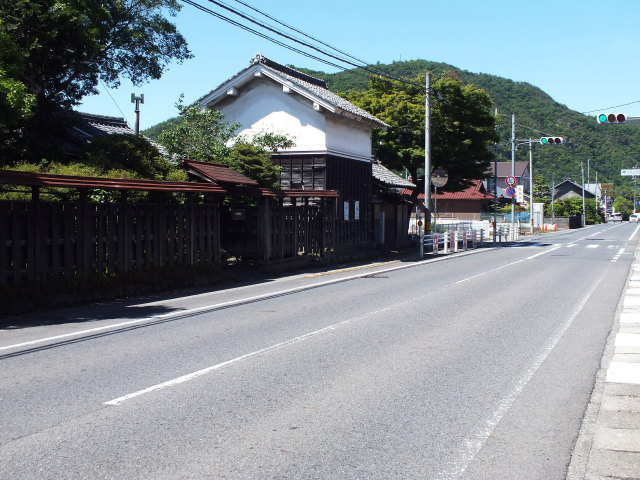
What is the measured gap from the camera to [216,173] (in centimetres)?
1786

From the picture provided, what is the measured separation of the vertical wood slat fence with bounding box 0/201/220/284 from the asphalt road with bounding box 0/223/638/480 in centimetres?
126

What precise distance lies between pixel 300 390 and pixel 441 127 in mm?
31776

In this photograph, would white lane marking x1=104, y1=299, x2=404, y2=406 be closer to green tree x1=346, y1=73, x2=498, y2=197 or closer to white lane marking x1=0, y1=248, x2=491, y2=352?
white lane marking x1=0, y1=248, x2=491, y2=352

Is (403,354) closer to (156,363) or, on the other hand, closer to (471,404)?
(471,404)

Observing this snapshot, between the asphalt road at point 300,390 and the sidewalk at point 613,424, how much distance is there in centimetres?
14

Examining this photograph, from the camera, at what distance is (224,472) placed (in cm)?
429

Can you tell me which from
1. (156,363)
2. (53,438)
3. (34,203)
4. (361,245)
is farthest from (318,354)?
(361,245)

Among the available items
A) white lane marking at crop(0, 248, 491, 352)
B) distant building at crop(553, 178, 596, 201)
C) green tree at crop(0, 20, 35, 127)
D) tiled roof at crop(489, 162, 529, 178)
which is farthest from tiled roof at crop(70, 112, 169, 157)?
distant building at crop(553, 178, 596, 201)

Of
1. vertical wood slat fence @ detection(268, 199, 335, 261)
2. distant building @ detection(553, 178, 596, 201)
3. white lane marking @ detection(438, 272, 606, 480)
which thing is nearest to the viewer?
white lane marking @ detection(438, 272, 606, 480)

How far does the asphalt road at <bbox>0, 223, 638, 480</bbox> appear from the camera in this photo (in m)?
4.55

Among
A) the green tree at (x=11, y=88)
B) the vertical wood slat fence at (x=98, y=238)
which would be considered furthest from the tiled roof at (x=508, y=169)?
the green tree at (x=11, y=88)

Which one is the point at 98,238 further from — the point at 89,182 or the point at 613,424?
the point at 613,424

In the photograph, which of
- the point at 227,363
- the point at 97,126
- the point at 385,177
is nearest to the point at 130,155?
the point at 97,126

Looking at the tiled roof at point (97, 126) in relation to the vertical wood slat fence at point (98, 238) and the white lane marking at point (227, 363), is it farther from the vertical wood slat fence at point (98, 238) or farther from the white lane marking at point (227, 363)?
the white lane marking at point (227, 363)
